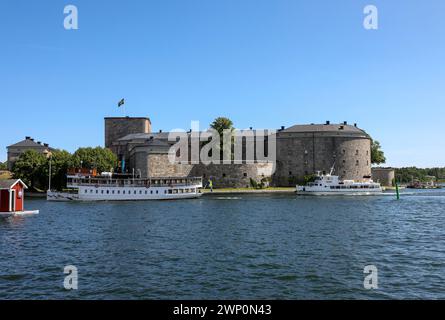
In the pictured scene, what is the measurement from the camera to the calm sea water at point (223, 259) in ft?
41.0

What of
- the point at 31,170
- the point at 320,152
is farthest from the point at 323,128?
the point at 31,170

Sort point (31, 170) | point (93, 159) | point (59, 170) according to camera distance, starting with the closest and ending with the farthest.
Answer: point (93, 159) < point (59, 170) < point (31, 170)

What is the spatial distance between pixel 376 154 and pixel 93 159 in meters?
73.7

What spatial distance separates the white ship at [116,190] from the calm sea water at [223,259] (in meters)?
26.6

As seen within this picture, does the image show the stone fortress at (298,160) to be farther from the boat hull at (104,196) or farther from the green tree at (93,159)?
the boat hull at (104,196)

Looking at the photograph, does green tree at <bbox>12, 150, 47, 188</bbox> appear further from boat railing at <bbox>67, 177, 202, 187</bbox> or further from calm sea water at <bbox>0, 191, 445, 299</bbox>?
calm sea water at <bbox>0, 191, 445, 299</bbox>

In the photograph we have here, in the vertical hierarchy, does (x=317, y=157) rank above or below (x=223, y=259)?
above

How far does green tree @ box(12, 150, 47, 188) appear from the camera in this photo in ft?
239

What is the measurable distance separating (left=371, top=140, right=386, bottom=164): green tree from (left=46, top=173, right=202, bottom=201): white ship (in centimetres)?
6381

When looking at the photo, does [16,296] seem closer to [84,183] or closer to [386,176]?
[84,183]

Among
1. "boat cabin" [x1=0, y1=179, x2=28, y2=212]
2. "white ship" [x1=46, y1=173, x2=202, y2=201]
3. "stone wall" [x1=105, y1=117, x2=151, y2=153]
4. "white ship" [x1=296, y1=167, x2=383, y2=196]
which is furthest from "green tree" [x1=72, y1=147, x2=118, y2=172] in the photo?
"boat cabin" [x1=0, y1=179, x2=28, y2=212]

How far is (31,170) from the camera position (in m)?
73.0

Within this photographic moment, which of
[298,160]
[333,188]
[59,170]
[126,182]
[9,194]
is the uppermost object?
[298,160]

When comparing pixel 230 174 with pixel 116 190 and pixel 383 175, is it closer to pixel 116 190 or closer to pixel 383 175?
pixel 116 190
